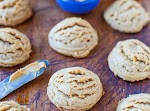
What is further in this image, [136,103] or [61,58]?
[61,58]

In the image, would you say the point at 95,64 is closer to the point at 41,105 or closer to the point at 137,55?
the point at 137,55

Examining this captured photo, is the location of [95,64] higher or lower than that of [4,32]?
lower

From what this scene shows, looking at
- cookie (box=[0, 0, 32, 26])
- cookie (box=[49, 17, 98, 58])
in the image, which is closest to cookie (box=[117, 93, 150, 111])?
cookie (box=[49, 17, 98, 58])

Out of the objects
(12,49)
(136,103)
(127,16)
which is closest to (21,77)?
(12,49)

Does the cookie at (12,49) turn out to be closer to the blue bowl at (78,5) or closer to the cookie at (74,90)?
the cookie at (74,90)

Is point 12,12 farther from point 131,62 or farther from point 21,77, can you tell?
point 131,62

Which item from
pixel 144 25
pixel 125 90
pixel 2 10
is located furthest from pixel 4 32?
pixel 144 25
